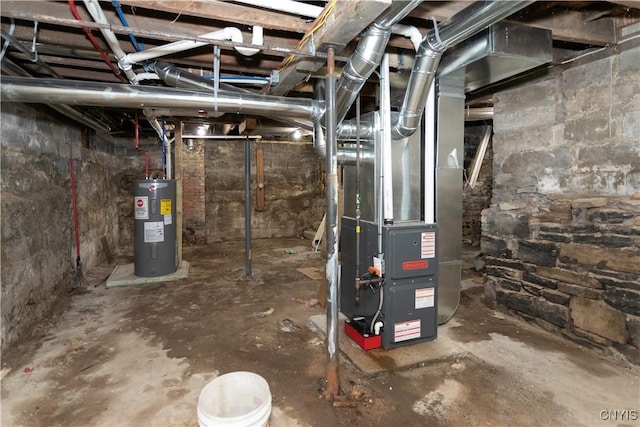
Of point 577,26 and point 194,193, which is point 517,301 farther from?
point 194,193

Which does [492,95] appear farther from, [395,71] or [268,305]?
[268,305]

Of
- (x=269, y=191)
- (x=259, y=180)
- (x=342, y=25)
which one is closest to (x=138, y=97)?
(x=342, y=25)

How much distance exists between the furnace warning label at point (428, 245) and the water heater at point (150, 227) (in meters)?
3.24

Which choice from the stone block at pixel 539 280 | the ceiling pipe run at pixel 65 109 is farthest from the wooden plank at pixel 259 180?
the stone block at pixel 539 280

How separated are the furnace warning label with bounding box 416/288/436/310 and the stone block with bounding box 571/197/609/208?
3.95 ft

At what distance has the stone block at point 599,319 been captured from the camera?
7.38 feet

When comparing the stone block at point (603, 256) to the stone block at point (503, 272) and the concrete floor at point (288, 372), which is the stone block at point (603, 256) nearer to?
the stone block at point (503, 272)

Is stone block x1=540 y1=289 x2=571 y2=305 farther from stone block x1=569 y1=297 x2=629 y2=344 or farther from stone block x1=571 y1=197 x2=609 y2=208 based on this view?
stone block x1=571 y1=197 x2=609 y2=208

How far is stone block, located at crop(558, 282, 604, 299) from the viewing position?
7.80ft

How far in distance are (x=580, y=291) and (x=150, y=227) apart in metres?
4.30

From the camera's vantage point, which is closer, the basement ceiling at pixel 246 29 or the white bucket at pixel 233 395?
the white bucket at pixel 233 395

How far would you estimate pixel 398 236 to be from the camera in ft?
7.52

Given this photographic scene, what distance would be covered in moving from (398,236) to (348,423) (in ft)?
3.69

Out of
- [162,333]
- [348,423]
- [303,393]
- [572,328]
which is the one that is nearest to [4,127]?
[162,333]
